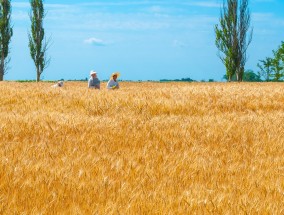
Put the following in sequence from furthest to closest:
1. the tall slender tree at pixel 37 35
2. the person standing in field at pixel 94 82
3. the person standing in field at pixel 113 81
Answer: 1. the tall slender tree at pixel 37 35
2. the person standing in field at pixel 94 82
3. the person standing in field at pixel 113 81

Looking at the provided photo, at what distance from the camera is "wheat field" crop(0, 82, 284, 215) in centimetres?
263

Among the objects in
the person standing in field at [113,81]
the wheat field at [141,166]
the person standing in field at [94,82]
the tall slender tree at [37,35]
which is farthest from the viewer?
the tall slender tree at [37,35]

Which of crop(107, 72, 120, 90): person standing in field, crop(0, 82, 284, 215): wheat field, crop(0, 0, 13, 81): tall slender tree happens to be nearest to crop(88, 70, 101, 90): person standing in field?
crop(107, 72, 120, 90): person standing in field

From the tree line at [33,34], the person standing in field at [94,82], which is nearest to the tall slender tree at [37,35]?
the tree line at [33,34]

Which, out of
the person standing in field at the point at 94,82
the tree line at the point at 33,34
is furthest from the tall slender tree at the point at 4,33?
the person standing in field at the point at 94,82

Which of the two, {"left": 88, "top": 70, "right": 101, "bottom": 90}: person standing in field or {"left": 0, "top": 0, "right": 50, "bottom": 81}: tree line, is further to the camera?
{"left": 0, "top": 0, "right": 50, "bottom": 81}: tree line

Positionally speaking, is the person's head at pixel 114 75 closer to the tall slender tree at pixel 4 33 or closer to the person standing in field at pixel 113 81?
the person standing in field at pixel 113 81

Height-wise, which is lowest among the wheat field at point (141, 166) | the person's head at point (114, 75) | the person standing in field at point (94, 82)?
the wheat field at point (141, 166)

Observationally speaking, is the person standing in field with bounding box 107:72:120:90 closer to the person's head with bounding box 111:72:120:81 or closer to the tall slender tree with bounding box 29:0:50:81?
the person's head with bounding box 111:72:120:81

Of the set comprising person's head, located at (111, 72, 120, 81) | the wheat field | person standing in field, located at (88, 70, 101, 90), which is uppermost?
person's head, located at (111, 72, 120, 81)

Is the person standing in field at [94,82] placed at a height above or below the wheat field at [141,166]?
above

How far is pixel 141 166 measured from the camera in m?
3.71

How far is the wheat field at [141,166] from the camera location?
2.63m

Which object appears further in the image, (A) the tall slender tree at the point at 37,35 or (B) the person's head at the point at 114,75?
(A) the tall slender tree at the point at 37,35
